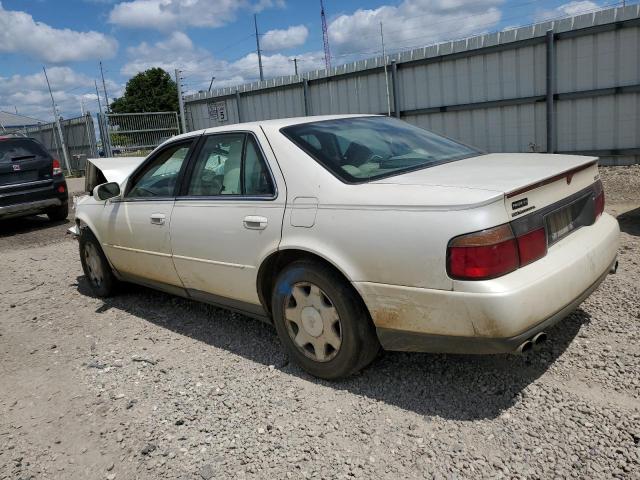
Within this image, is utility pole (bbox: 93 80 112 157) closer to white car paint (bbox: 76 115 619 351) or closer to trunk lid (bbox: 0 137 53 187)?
trunk lid (bbox: 0 137 53 187)

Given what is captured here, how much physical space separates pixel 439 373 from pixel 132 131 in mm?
16923

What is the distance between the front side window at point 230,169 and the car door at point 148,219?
0.77 ft

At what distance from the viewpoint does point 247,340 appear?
4.05 m

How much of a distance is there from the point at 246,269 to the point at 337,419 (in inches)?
43.8

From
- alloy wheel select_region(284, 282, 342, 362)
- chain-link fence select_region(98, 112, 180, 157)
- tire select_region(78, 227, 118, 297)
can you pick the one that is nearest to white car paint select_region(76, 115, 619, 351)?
alloy wheel select_region(284, 282, 342, 362)

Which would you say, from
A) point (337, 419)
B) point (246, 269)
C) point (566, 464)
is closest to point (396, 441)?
point (337, 419)

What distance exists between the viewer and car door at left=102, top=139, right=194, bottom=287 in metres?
4.20

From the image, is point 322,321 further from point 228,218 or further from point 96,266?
point 96,266

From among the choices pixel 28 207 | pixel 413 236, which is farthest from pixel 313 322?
pixel 28 207

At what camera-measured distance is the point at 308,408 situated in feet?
10.00

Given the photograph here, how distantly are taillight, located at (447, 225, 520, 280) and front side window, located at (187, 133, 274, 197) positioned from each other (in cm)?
129

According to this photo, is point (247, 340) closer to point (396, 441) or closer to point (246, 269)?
point (246, 269)

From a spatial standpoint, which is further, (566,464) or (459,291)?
(459,291)

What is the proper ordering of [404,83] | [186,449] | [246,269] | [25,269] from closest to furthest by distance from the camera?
[186,449] → [246,269] → [25,269] → [404,83]
